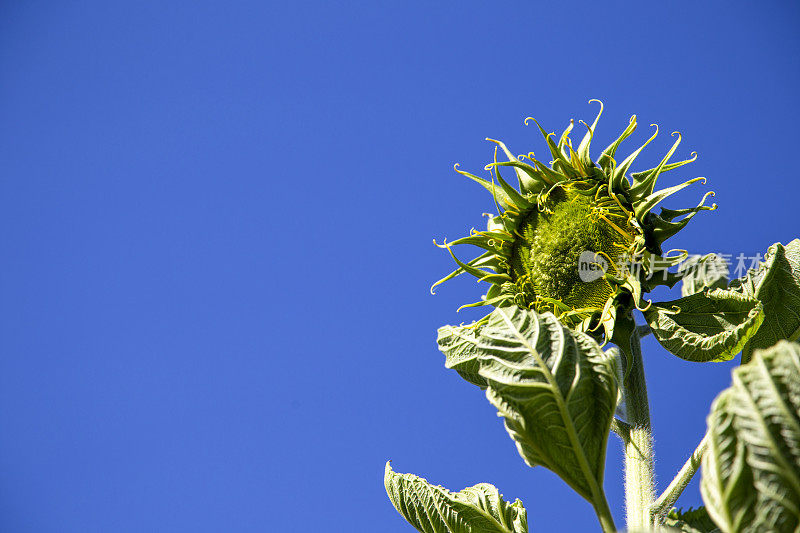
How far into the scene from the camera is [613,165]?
58.0 inches

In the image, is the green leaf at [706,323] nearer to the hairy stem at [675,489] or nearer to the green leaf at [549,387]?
the hairy stem at [675,489]

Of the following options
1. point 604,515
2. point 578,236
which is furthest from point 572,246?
point 604,515

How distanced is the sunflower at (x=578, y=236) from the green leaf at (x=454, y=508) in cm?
36

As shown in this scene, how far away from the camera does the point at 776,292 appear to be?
4.59 feet

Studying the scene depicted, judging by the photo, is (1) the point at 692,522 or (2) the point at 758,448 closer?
(2) the point at 758,448

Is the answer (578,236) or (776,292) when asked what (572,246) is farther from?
(776,292)

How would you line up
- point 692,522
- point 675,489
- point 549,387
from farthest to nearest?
1. point 675,489
2. point 692,522
3. point 549,387

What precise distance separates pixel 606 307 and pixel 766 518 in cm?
63

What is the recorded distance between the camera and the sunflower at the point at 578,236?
4.58 feet

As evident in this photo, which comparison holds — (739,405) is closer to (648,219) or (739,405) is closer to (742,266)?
→ (648,219)

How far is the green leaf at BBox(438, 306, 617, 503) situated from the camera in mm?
1031

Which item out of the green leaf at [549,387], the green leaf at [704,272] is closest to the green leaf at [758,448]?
the green leaf at [549,387]

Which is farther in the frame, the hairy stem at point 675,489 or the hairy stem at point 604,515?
the hairy stem at point 675,489

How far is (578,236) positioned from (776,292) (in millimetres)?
405
